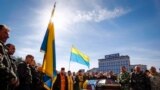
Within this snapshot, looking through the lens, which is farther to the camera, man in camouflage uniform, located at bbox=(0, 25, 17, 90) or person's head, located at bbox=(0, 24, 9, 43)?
person's head, located at bbox=(0, 24, 9, 43)

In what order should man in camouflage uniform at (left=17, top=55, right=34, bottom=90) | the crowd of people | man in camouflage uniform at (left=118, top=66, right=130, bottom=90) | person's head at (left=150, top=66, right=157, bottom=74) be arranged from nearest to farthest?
the crowd of people
man in camouflage uniform at (left=17, top=55, right=34, bottom=90)
person's head at (left=150, top=66, right=157, bottom=74)
man in camouflage uniform at (left=118, top=66, right=130, bottom=90)

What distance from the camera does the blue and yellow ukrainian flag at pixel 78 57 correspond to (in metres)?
17.0

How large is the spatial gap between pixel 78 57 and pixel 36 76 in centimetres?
892

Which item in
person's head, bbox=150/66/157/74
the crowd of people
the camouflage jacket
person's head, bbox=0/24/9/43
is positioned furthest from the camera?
person's head, bbox=150/66/157/74

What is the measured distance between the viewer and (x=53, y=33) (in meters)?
8.58

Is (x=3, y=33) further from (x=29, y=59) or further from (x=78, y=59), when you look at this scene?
(x=78, y=59)

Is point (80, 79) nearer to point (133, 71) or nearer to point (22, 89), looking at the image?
point (133, 71)

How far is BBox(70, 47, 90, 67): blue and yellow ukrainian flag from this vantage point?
17.0 meters

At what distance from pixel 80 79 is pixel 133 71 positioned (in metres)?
4.99

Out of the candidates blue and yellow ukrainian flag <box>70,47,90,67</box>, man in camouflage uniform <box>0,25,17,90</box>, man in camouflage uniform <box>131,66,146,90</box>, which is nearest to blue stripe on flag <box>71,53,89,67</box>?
blue and yellow ukrainian flag <box>70,47,90,67</box>

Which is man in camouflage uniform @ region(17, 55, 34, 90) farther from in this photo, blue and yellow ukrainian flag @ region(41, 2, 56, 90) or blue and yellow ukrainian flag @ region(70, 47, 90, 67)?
blue and yellow ukrainian flag @ region(70, 47, 90, 67)

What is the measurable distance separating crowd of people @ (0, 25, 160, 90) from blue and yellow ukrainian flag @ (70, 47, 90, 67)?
1038 mm

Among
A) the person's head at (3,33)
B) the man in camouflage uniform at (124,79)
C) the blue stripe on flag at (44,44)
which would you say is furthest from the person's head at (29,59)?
the man in camouflage uniform at (124,79)

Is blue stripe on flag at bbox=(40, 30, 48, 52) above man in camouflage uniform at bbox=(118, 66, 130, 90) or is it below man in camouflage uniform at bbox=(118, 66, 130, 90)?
above
